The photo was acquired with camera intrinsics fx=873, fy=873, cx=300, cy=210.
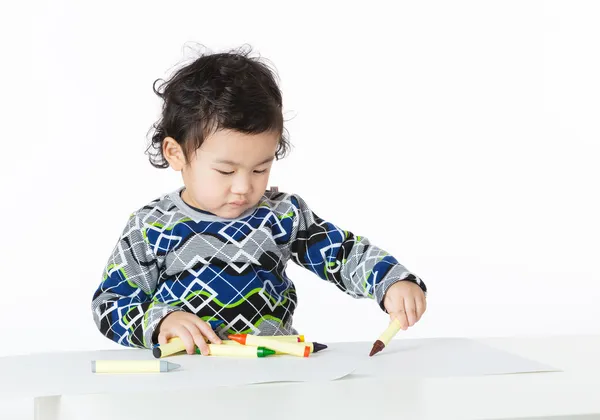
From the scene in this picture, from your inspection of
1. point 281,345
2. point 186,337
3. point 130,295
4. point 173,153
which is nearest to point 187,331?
point 186,337

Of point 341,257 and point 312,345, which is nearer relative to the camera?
point 312,345

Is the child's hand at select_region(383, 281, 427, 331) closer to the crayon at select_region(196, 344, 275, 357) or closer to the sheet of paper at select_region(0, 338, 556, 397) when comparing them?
the sheet of paper at select_region(0, 338, 556, 397)

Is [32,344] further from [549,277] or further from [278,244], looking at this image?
[549,277]

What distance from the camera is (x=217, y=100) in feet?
4.07

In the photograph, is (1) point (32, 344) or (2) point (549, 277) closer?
(1) point (32, 344)

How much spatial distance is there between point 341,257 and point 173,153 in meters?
0.29

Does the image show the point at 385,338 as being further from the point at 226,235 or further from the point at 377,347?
the point at 226,235

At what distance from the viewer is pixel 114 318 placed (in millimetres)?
1165

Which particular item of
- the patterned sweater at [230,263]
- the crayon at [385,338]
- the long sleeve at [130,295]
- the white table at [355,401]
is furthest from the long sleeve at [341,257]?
the white table at [355,401]

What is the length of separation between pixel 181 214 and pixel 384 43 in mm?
1621

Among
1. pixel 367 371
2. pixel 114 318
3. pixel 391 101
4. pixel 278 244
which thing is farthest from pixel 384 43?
pixel 367 371

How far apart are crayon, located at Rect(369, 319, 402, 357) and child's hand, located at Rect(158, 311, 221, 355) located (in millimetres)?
185

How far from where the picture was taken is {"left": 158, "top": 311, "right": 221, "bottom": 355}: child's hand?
1022 millimetres

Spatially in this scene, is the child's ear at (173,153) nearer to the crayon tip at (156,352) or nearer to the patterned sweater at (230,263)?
the patterned sweater at (230,263)
